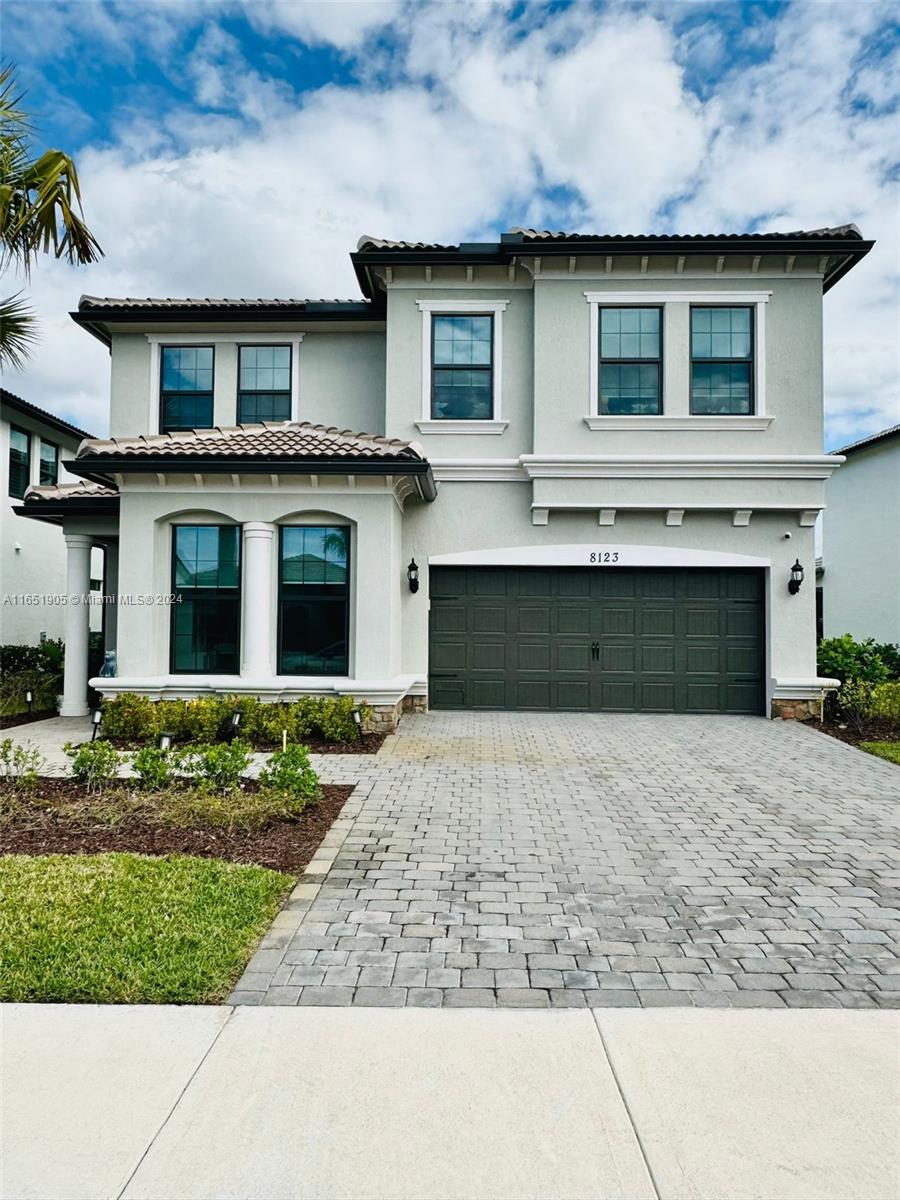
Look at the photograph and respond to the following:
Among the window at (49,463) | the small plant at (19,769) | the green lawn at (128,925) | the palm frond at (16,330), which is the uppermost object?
the window at (49,463)

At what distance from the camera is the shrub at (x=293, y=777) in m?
6.38

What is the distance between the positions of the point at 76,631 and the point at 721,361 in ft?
40.0

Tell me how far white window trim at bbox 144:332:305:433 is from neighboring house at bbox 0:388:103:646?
534cm

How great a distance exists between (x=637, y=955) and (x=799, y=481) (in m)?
10.1

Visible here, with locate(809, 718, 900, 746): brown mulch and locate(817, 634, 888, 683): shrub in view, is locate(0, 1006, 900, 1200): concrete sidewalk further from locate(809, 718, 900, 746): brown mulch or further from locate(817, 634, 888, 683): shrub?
locate(817, 634, 888, 683): shrub

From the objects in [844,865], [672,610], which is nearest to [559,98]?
[672,610]

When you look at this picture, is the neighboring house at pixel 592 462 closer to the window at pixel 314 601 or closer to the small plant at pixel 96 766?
the window at pixel 314 601

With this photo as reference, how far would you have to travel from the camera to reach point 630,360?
11.9 meters

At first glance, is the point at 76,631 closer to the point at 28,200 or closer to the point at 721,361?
the point at 28,200

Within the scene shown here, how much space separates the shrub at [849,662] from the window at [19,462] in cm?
1914

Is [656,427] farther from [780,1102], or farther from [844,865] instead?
[780,1102]

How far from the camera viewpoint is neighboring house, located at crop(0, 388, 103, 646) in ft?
57.4

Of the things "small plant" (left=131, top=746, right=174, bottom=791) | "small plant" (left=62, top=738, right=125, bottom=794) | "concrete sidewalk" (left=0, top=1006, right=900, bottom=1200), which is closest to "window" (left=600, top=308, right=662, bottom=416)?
"small plant" (left=131, top=746, right=174, bottom=791)

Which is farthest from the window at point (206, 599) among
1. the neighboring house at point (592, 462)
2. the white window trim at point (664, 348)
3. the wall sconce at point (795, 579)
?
the wall sconce at point (795, 579)
